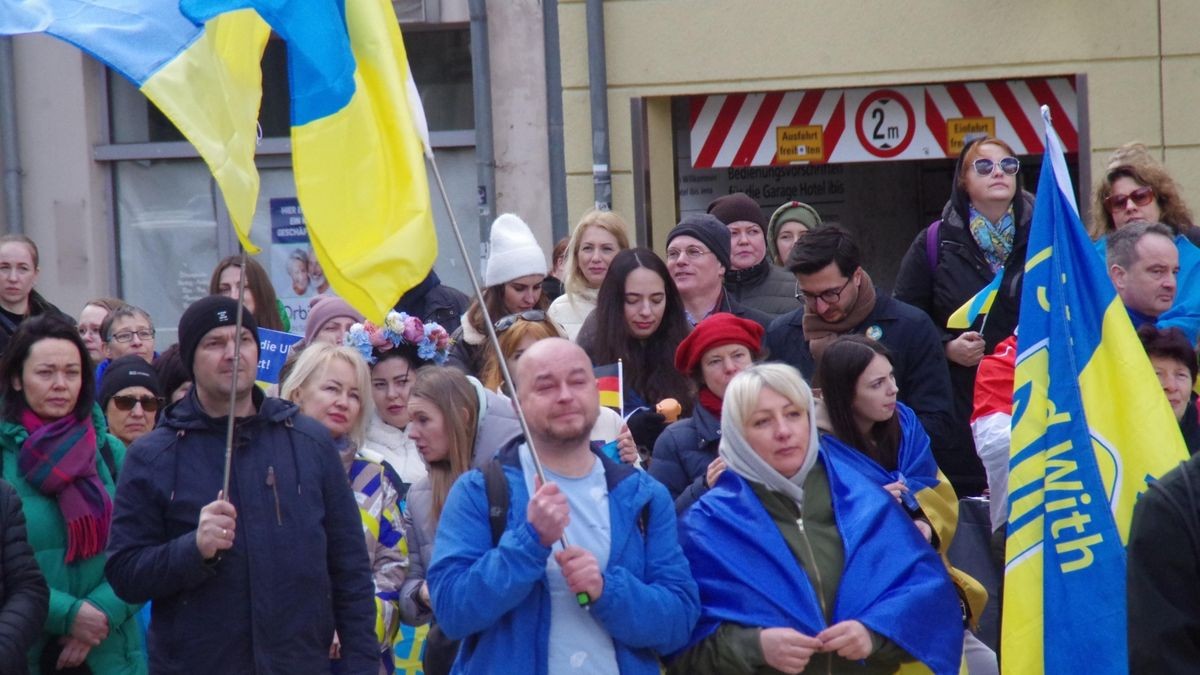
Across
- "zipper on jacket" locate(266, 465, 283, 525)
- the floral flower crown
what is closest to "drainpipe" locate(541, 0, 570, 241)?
the floral flower crown

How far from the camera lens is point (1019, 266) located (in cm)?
686

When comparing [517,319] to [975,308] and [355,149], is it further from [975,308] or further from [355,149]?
[355,149]

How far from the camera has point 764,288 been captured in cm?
766

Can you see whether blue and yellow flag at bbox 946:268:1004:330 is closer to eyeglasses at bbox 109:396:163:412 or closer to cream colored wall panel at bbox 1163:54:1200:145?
eyeglasses at bbox 109:396:163:412

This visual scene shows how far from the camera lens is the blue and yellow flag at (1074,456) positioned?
4898mm

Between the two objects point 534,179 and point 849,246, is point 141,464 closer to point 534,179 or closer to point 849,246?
point 849,246

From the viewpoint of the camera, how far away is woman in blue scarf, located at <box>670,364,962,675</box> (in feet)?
15.4

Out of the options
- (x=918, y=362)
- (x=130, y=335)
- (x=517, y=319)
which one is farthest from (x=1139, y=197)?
(x=130, y=335)

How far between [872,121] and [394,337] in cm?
483

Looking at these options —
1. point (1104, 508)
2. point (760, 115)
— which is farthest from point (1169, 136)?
point (1104, 508)

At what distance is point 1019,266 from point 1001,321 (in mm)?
221

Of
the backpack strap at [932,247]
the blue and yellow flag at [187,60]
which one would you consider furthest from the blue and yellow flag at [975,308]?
the blue and yellow flag at [187,60]

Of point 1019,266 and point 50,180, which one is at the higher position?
point 50,180

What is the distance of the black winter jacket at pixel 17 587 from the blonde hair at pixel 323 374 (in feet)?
3.66
